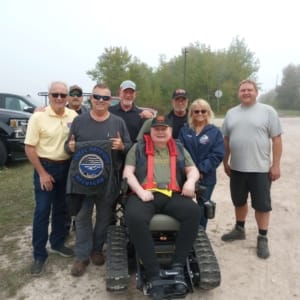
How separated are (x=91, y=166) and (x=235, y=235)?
218cm

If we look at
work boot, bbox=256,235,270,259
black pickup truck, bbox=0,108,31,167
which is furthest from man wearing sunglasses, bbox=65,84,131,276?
black pickup truck, bbox=0,108,31,167

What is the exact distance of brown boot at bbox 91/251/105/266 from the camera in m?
3.95

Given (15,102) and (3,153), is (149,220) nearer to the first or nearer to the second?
(3,153)

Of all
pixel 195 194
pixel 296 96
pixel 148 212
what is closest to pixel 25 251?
pixel 148 212

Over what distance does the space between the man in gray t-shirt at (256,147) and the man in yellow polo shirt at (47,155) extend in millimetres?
1883

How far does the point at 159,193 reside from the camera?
3.53 metres

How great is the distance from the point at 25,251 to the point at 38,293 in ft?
3.18

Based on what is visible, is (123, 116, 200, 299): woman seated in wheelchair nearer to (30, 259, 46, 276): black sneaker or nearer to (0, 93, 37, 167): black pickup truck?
(30, 259, 46, 276): black sneaker

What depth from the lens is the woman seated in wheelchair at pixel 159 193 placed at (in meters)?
3.24

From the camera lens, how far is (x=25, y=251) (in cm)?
430

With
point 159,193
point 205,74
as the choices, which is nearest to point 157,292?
point 159,193

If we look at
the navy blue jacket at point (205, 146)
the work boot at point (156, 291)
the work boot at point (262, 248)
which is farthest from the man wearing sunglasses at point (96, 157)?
the work boot at point (262, 248)

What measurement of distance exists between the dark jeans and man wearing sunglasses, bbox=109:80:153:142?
41.3 inches

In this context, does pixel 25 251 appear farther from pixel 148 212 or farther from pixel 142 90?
pixel 142 90
